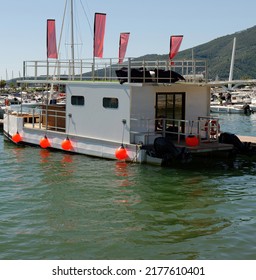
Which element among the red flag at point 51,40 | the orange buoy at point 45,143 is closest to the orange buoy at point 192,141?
the orange buoy at point 45,143

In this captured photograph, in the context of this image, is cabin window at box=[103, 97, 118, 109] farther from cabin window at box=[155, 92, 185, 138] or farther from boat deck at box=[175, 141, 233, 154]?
boat deck at box=[175, 141, 233, 154]

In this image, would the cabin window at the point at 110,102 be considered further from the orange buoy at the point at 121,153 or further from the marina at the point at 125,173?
the orange buoy at the point at 121,153

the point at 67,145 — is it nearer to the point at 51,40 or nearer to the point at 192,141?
the point at 192,141

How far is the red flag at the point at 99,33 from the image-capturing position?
22.5 metres

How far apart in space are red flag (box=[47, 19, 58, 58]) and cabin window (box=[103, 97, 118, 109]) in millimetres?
6557

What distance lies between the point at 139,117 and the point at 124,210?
6871 mm

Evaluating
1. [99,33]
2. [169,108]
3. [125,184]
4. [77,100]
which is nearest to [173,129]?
[169,108]

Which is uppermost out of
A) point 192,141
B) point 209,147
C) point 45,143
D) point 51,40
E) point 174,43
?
point 51,40

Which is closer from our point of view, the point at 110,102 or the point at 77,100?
the point at 110,102

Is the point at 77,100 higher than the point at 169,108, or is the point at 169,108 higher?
the point at 77,100

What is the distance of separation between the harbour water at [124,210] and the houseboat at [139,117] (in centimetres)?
73

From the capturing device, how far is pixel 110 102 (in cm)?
1994

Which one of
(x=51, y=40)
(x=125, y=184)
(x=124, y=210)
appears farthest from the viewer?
(x=51, y=40)

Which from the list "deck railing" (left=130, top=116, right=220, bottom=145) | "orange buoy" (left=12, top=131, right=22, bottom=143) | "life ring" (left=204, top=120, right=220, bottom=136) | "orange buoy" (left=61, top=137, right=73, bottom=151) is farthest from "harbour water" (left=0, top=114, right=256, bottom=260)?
"orange buoy" (left=12, top=131, right=22, bottom=143)
